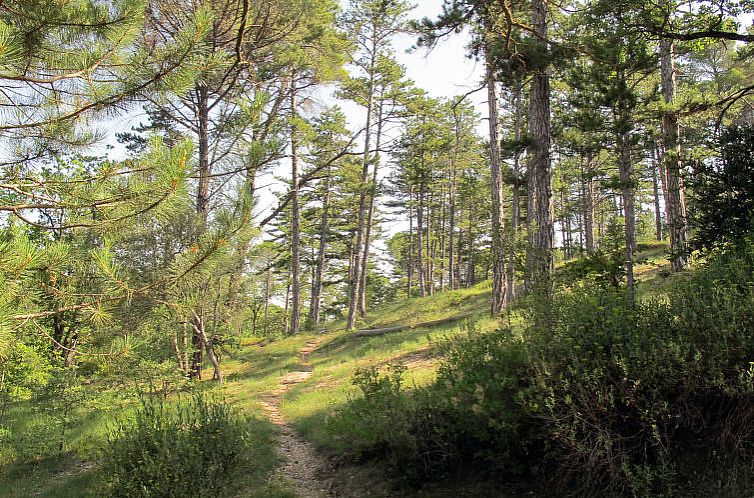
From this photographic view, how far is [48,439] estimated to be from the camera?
291 inches

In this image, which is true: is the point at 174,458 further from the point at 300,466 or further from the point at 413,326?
the point at 413,326

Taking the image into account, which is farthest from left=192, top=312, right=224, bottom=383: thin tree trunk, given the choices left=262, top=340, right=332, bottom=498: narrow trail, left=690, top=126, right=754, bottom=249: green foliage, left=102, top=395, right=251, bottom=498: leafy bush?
left=690, top=126, right=754, bottom=249: green foliage

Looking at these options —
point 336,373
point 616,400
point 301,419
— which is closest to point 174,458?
point 616,400

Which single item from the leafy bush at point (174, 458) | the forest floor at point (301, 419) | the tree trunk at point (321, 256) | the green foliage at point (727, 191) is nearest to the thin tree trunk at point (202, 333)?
the forest floor at point (301, 419)

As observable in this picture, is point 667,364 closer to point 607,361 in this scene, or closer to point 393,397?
point 607,361

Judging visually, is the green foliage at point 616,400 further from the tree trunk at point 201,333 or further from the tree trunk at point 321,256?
the tree trunk at point 321,256

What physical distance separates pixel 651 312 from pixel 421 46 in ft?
21.9

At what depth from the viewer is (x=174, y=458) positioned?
4207mm

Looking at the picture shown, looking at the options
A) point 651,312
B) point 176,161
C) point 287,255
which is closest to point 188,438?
point 176,161

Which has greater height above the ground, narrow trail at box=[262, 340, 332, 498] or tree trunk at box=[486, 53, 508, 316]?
tree trunk at box=[486, 53, 508, 316]

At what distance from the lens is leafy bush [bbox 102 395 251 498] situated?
13.6 feet

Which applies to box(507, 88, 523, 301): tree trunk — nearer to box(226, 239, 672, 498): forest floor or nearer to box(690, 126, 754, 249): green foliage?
box(226, 239, 672, 498): forest floor

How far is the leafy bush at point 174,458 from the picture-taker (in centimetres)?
415

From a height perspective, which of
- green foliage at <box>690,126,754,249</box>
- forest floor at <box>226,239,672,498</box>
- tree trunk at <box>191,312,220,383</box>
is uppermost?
green foliage at <box>690,126,754,249</box>
